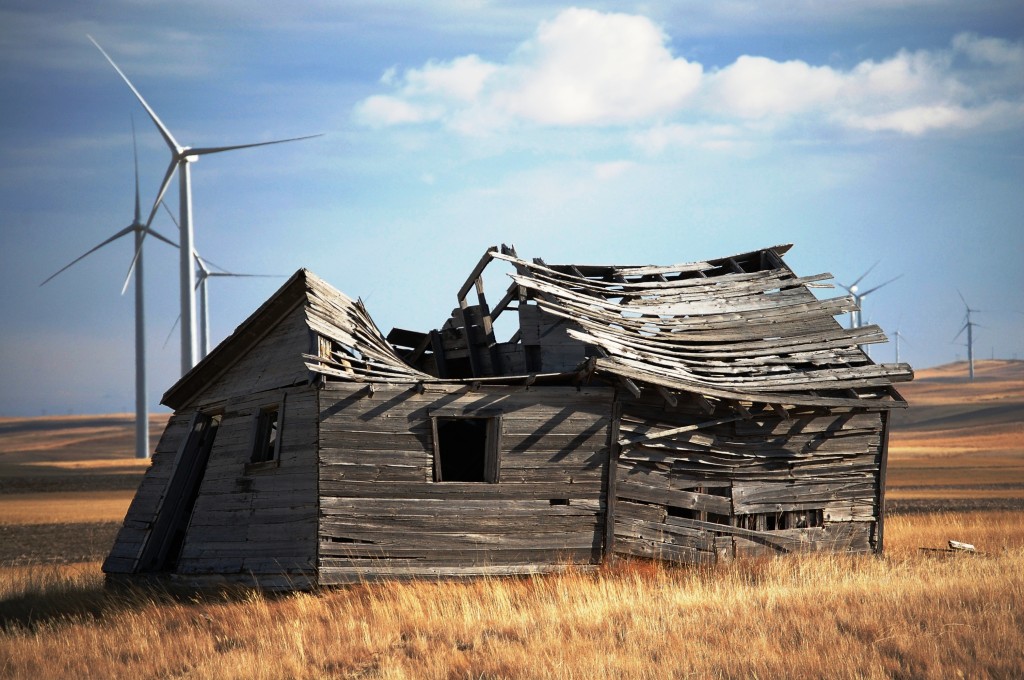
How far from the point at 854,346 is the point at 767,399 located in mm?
3172

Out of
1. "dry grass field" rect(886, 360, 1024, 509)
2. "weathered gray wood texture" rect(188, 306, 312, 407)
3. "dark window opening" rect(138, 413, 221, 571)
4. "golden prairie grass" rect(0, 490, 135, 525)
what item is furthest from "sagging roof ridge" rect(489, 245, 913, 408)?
"golden prairie grass" rect(0, 490, 135, 525)

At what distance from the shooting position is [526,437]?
14625 millimetres

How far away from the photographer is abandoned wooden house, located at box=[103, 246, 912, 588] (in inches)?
550

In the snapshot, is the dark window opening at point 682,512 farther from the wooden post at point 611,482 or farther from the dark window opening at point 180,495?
the dark window opening at point 180,495

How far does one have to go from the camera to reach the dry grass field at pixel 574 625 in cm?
1012

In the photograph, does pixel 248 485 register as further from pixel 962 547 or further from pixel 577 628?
pixel 962 547

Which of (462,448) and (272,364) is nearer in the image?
(272,364)

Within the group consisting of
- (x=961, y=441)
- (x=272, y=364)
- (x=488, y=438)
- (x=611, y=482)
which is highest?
(x=272, y=364)

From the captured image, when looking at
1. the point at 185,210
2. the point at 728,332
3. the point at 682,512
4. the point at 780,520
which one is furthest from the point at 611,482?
the point at 185,210

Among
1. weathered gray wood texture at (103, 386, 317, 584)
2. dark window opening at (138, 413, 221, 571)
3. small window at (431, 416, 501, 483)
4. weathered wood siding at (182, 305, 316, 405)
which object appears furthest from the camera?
small window at (431, 416, 501, 483)

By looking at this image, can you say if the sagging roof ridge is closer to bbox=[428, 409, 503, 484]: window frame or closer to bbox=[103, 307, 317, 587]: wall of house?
bbox=[428, 409, 503, 484]: window frame

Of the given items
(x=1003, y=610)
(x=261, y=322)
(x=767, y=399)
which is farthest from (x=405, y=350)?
(x=1003, y=610)

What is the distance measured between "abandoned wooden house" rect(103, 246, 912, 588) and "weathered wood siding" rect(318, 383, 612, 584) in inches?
1.1

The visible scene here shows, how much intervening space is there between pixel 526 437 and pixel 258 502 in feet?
12.4
